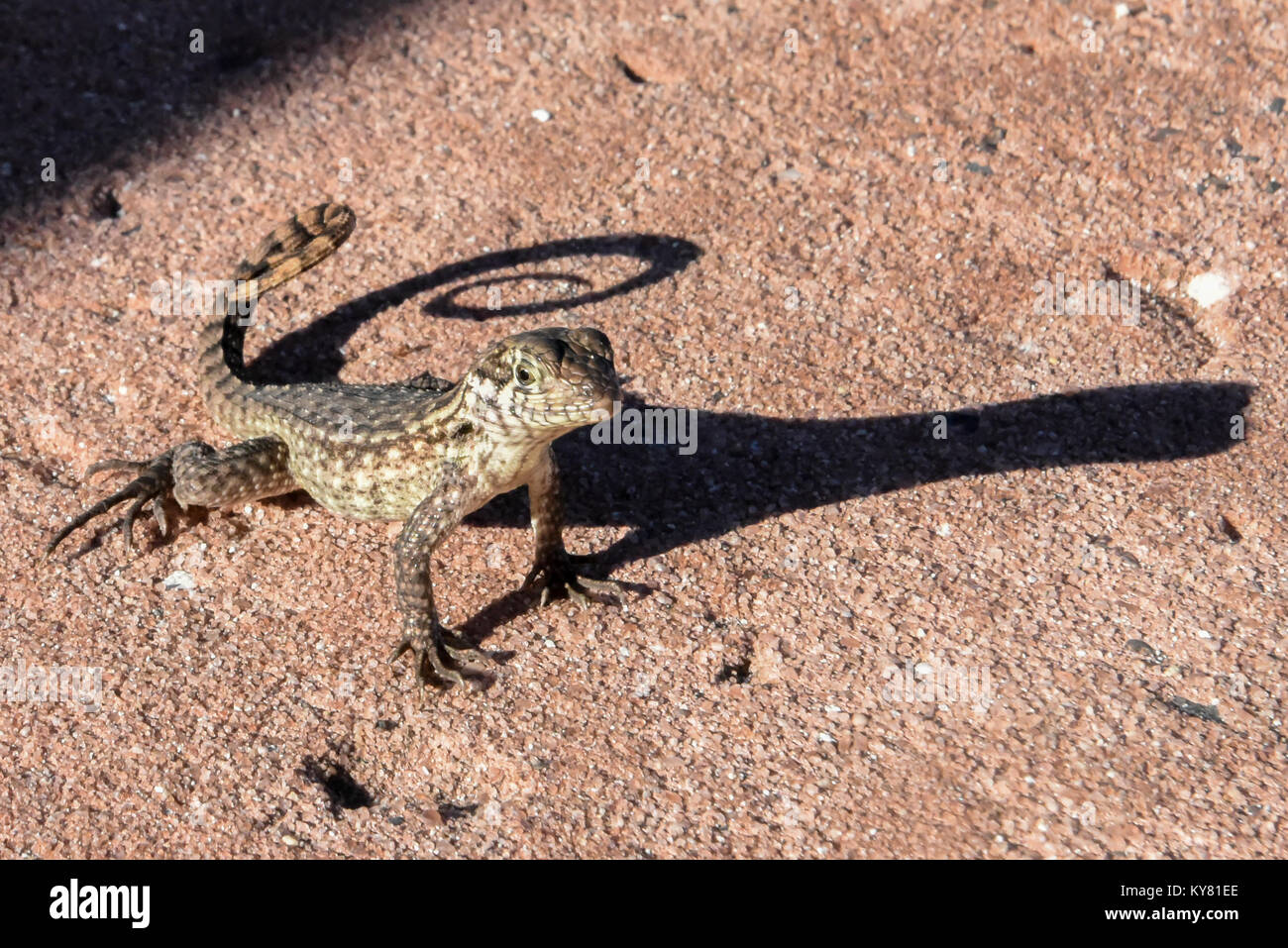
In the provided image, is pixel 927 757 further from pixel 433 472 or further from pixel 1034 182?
pixel 1034 182

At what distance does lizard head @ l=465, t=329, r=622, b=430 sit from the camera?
4.56 m

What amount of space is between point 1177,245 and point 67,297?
20.3ft

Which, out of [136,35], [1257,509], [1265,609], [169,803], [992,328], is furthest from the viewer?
[136,35]

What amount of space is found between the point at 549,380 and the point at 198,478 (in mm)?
1846

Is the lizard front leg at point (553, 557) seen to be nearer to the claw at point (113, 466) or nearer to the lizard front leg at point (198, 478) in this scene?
the lizard front leg at point (198, 478)

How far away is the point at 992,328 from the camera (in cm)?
656

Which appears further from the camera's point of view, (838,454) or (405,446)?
(838,454)

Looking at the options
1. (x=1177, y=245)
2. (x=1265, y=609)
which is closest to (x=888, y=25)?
(x=1177, y=245)

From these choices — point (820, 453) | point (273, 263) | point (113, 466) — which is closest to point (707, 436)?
point (820, 453)

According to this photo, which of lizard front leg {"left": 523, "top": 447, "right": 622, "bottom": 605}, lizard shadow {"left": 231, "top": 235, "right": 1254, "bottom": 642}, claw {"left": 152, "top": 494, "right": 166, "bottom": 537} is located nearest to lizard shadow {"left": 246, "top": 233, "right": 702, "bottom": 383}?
lizard shadow {"left": 231, "top": 235, "right": 1254, "bottom": 642}

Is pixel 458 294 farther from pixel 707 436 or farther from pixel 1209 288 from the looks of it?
pixel 1209 288

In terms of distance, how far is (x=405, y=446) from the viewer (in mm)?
5195

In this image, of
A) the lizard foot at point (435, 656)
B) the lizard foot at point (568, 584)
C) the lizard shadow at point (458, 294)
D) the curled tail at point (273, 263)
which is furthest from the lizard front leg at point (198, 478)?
the lizard foot at point (568, 584)

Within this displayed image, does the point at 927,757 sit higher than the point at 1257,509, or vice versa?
the point at 1257,509
